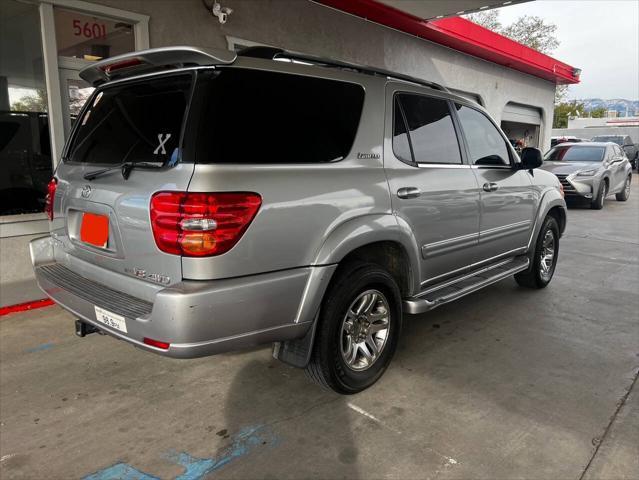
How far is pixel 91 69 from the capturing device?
10.8ft

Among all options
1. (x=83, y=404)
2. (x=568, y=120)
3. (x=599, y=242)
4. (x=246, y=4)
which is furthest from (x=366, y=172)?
(x=568, y=120)

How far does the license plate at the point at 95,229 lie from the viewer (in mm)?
2756

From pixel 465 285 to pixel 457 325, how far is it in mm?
624

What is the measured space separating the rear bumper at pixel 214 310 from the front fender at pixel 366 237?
3.8 inches

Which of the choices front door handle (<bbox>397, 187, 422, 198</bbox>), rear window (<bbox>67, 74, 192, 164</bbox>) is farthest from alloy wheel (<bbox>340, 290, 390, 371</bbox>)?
rear window (<bbox>67, 74, 192, 164</bbox>)

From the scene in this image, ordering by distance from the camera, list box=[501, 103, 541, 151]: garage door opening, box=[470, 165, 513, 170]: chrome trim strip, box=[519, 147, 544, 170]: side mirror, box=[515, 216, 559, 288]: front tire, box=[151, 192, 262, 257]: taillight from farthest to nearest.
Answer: box=[501, 103, 541, 151]: garage door opening
box=[515, 216, 559, 288]: front tire
box=[519, 147, 544, 170]: side mirror
box=[470, 165, 513, 170]: chrome trim strip
box=[151, 192, 262, 257]: taillight

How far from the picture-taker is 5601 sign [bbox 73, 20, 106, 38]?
5566mm

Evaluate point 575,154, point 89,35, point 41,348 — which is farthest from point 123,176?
point 575,154

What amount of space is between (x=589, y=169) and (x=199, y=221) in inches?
497

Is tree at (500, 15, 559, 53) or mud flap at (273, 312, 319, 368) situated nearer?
mud flap at (273, 312, 319, 368)

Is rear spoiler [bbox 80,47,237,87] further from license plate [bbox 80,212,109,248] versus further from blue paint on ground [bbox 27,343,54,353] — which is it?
blue paint on ground [bbox 27,343,54,353]

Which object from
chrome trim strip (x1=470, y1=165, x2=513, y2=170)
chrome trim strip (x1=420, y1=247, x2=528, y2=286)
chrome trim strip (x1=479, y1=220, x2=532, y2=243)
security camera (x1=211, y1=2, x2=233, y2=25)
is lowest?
chrome trim strip (x1=420, y1=247, x2=528, y2=286)

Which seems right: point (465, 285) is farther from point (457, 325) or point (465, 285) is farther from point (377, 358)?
point (377, 358)

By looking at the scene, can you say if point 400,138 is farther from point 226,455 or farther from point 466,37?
point 466,37
